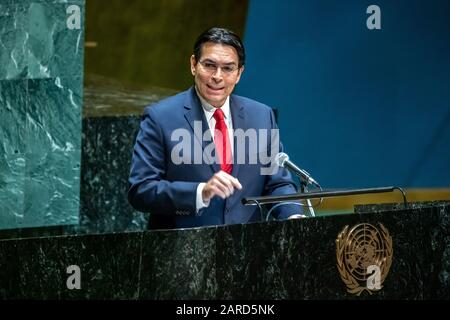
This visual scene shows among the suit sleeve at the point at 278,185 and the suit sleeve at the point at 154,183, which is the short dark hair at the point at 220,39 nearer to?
the suit sleeve at the point at 154,183

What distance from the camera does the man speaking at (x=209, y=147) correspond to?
4453 mm

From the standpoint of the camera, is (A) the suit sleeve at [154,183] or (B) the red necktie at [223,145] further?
(B) the red necktie at [223,145]

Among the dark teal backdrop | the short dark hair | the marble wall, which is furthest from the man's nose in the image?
the dark teal backdrop

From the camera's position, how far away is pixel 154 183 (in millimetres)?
4371

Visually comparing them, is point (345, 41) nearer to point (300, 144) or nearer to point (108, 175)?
point (300, 144)

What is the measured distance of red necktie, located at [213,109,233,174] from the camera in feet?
14.9

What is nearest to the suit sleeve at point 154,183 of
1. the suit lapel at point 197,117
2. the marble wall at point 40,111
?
the suit lapel at point 197,117

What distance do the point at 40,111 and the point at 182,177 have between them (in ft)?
6.60

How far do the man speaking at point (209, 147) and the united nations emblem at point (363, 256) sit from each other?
0.64 metres

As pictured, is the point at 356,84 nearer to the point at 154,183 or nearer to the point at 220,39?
the point at 220,39

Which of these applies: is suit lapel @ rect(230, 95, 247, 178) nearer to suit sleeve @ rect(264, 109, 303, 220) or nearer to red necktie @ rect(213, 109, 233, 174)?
red necktie @ rect(213, 109, 233, 174)

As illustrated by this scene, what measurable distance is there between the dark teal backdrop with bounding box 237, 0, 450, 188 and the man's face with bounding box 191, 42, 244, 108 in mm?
2492

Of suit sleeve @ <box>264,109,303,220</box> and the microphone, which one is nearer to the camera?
the microphone

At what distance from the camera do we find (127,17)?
7109mm
